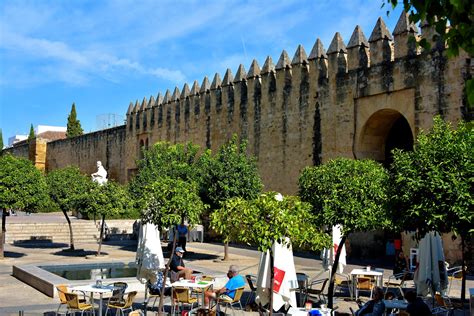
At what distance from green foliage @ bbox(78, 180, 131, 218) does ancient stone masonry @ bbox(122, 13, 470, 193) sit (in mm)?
6304

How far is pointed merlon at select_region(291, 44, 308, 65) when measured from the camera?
783 inches

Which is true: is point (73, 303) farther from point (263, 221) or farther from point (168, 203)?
point (263, 221)

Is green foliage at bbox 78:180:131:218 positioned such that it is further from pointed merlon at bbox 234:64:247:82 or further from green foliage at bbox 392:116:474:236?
green foliage at bbox 392:116:474:236

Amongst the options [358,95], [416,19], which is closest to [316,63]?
[358,95]

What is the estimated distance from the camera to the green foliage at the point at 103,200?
17.3m

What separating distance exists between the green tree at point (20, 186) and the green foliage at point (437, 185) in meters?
11.8

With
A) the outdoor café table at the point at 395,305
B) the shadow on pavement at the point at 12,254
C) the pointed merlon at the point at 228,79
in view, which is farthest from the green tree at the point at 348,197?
the pointed merlon at the point at 228,79

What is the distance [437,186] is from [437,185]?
0.02m

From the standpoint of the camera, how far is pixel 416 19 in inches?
142

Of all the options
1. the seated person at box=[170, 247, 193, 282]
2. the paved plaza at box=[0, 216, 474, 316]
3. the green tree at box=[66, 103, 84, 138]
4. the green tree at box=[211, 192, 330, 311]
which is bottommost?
the paved plaza at box=[0, 216, 474, 316]

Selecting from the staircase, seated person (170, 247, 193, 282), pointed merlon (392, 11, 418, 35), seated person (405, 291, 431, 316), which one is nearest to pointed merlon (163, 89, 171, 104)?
the staircase

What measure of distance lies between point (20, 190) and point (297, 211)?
11.5 meters

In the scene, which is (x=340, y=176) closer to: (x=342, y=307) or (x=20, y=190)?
(x=342, y=307)

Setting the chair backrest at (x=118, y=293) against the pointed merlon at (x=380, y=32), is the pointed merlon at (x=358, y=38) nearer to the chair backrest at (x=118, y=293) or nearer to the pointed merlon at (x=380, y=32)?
the pointed merlon at (x=380, y=32)
